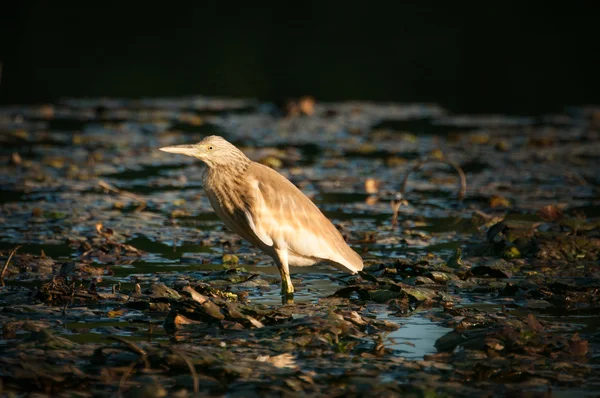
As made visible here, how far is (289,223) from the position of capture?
6738 millimetres

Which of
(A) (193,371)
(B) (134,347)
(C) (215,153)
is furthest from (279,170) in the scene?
(A) (193,371)

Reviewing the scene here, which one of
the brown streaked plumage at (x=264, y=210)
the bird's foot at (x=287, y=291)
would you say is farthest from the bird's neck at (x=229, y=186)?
the bird's foot at (x=287, y=291)

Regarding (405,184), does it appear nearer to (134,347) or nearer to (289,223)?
(289,223)

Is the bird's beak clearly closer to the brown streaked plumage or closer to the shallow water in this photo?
the brown streaked plumage

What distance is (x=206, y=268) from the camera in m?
7.56

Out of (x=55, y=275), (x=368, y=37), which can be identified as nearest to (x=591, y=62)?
(x=368, y=37)

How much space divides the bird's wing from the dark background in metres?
9.95

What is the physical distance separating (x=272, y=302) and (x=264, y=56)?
1426 centimetres

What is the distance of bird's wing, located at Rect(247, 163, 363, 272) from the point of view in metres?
6.68

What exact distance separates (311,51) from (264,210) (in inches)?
576

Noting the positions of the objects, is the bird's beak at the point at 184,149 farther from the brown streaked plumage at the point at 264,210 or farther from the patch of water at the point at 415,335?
the patch of water at the point at 415,335

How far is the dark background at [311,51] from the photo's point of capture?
705 inches

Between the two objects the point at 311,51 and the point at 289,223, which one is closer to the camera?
the point at 289,223

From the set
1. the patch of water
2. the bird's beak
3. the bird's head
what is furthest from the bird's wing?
the patch of water
